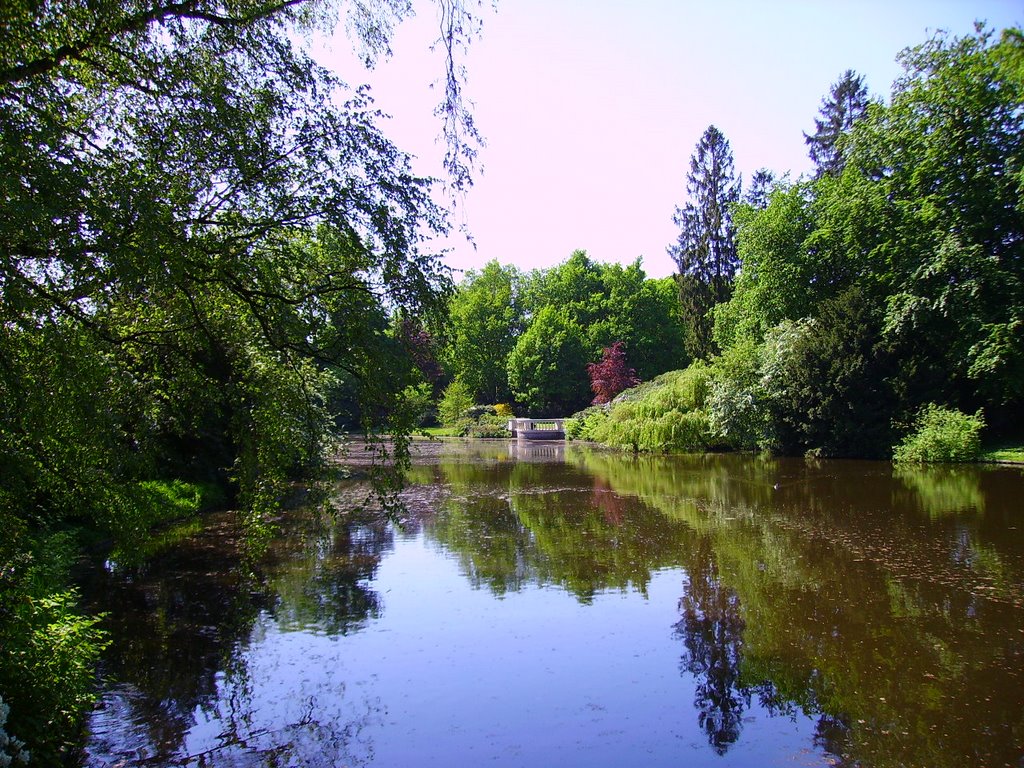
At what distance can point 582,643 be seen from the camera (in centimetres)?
698

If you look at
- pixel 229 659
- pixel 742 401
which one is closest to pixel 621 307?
pixel 742 401

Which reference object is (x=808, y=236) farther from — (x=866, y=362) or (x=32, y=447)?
(x=32, y=447)

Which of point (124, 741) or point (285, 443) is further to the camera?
point (285, 443)

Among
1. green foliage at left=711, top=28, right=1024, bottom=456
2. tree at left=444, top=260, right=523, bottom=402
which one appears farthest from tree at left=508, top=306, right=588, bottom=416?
green foliage at left=711, top=28, right=1024, bottom=456

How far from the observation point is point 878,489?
15.9 meters

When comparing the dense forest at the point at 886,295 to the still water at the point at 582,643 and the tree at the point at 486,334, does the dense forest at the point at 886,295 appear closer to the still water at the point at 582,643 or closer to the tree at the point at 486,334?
the still water at the point at 582,643

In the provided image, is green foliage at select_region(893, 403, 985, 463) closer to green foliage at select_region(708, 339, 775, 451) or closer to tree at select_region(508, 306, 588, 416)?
green foliage at select_region(708, 339, 775, 451)

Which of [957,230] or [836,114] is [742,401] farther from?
[836,114]

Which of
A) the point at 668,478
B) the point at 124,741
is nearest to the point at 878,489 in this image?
the point at 668,478

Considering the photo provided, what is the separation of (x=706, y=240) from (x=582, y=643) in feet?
120

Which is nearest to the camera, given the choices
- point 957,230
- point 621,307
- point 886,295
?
point 957,230

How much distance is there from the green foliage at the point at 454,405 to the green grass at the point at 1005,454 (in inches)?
1250

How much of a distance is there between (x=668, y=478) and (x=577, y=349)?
30257 millimetres

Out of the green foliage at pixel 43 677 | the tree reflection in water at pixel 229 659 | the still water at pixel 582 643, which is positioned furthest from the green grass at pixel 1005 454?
the green foliage at pixel 43 677
